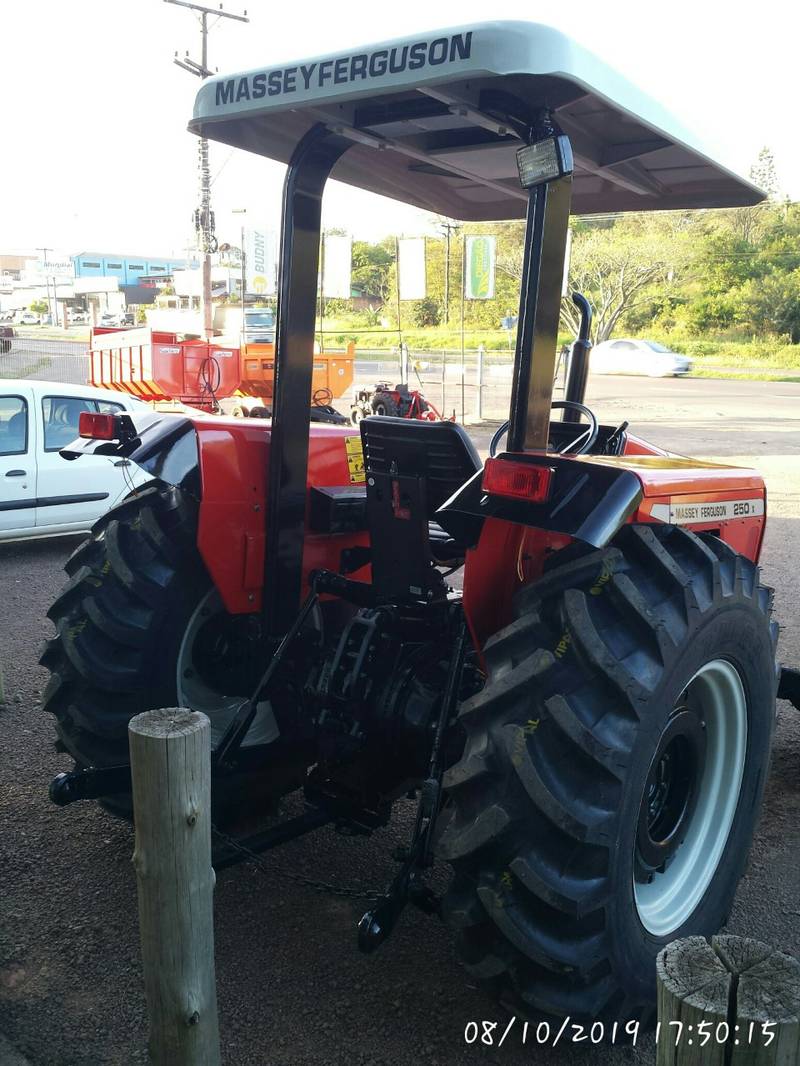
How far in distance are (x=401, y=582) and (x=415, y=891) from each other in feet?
3.29

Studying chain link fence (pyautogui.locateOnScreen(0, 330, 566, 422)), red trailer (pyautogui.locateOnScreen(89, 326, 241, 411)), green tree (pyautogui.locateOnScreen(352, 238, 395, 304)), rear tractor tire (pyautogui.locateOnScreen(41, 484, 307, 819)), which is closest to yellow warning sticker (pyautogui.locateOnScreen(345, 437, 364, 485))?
rear tractor tire (pyautogui.locateOnScreen(41, 484, 307, 819))

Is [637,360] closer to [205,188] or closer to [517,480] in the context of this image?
[205,188]

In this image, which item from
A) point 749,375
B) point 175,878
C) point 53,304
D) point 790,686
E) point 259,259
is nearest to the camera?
point 175,878

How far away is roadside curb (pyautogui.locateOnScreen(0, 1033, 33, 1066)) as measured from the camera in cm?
245

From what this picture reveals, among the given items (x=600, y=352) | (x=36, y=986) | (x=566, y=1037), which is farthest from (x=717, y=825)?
(x=600, y=352)

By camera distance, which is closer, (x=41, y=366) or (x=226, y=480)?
(x=226, y=480)

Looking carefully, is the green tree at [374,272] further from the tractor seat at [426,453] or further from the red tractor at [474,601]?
the tractor seat at [426,453]

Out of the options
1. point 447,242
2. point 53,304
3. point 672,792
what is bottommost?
point 672,792

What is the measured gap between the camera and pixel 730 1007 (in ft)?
4.54

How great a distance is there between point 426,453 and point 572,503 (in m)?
0.63

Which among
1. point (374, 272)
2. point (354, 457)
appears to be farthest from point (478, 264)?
point (374, 272)

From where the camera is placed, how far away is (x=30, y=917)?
122 inches

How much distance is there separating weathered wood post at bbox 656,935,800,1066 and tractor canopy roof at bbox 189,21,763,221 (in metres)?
1.81

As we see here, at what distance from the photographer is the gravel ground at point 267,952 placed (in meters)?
2.55
